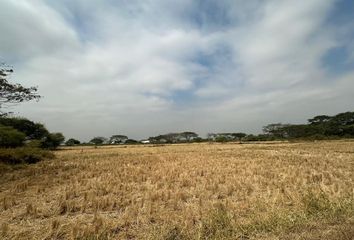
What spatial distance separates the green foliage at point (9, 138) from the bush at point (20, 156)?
105 centimetres

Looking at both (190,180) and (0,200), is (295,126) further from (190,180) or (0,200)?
(0,200)

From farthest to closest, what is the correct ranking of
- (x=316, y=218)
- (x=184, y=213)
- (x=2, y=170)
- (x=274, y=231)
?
(x=2, y=170), (x=184, y=213), (x=316, y=218), (x=274, y=231)

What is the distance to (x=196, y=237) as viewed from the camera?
5.96 meters

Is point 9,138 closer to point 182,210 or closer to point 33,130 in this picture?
point 182,210

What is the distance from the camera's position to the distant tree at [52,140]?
61.5 metres

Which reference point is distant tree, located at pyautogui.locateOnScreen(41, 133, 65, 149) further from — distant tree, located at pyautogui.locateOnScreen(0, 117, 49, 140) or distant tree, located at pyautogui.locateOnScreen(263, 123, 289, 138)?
distant tree, located at pyautogui.locateOnScreen(263, 123, 289, 138)

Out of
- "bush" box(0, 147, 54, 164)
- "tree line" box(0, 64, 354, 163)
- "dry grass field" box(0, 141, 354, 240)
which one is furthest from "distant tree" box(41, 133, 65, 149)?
"dry grass field" box(0, 141, 354, 240)

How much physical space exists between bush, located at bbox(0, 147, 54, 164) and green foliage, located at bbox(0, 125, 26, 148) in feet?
3.46

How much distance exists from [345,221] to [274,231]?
1.31 m

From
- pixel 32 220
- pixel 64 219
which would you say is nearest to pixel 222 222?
pixel 64 219

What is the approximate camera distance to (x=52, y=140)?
209 ft

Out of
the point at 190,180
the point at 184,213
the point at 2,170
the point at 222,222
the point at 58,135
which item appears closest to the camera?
the point at 222,222

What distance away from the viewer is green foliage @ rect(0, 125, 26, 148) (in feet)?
85.3

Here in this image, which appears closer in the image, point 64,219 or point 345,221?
point 345,221
